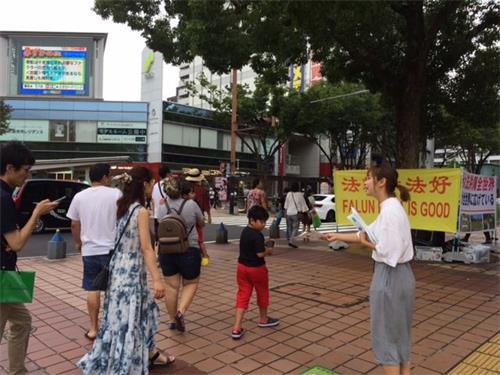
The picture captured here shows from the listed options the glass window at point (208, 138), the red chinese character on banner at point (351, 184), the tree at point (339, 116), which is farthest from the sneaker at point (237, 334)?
the glass window at point (208, 138)

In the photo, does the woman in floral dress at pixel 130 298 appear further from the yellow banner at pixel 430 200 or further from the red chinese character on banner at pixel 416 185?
the red chinese character on banner at pixel 416 185

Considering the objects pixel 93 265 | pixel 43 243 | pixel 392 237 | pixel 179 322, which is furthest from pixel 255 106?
pixel 392 237

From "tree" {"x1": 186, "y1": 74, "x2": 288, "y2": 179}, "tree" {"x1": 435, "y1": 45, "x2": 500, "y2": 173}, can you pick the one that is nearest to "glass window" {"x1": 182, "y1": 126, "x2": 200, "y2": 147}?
"tree" {"x1": 186, "y1": 74, "x2": 288, "y2": 179}

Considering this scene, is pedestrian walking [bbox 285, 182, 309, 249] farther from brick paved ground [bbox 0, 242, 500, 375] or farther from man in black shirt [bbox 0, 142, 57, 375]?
man in black shirt [bbox 0, 142, 57, 375]

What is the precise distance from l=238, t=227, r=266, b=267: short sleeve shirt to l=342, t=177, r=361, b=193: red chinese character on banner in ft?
19.6

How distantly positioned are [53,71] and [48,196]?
3341 centimetres

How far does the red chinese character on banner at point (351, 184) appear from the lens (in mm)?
9934

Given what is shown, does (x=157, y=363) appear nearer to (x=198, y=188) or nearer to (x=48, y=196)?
(x=198, y=188)

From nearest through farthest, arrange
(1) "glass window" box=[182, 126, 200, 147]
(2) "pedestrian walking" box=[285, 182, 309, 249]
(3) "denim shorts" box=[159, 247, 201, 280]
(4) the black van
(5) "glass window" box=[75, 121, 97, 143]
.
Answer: (3) "denim shorts" box=[159, 247, 201, 280] < (2) "pedestrian walking" box=[285, 182, 309, 249] < (4) the black van < (5) "glass window" box=[75, 121, 97, 143] < (1) "glass window" box=[182, 126, 200, 147]

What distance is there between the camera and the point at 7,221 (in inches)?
114

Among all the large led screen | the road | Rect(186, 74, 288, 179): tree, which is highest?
the large led screen

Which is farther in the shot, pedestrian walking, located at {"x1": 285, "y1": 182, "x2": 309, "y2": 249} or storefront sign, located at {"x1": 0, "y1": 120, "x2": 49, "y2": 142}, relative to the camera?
storefront sign, located at {"x1": 0, "y1": 120, "x2": 49, "y2": 142}

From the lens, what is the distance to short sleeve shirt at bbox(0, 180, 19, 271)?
2889 millimetres

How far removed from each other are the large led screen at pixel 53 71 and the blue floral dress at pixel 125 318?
1682 inches
